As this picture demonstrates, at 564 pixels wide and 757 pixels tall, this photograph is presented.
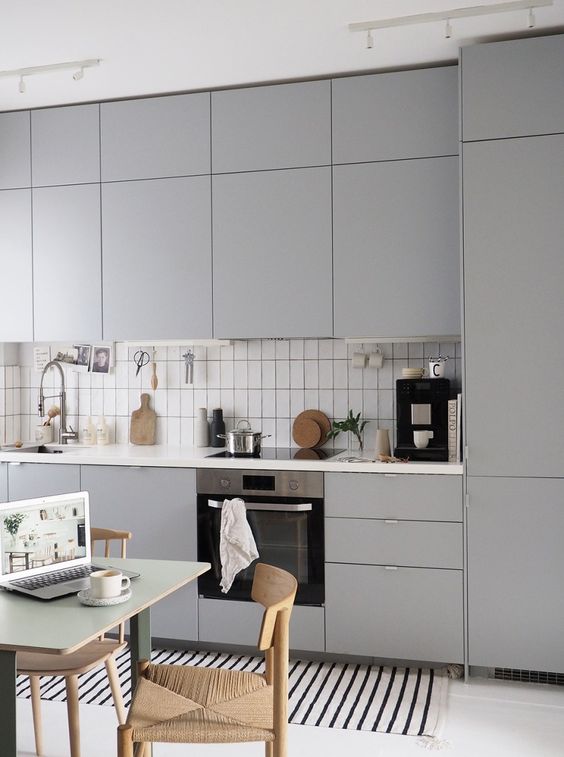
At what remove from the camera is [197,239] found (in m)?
3.85

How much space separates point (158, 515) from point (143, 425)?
Answer: 70cm

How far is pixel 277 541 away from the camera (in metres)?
3.61

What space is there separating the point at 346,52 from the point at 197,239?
3.58 ft

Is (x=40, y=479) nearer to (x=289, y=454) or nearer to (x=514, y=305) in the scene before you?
(x=289, y=454)

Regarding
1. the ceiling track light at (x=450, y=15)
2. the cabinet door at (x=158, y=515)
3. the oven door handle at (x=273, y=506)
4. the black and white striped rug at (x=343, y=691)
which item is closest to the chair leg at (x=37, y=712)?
the black and white striped rug at (x=343, y=691)

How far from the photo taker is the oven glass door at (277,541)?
140 inches

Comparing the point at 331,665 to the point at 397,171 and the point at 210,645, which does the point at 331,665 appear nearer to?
the point at 210,645

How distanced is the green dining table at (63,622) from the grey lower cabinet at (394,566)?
120 centimetres

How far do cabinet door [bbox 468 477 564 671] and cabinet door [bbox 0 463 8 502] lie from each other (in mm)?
2282

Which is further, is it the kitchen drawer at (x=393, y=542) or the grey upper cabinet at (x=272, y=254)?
the grey upper cabinet at (x=272, y=254)

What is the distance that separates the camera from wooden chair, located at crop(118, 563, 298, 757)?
1.96 meters

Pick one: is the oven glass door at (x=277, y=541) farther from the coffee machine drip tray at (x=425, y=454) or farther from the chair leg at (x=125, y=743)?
the chair leg at (x=125, y=743)

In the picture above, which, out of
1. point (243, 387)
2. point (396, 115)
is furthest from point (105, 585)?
point (396, 115)

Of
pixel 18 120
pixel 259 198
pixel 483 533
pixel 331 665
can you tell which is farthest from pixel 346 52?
pixel 331 665
